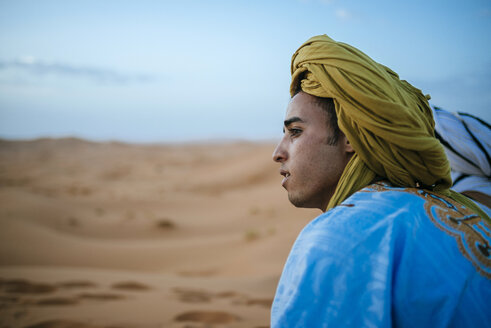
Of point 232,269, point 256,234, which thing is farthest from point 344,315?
point 256,234

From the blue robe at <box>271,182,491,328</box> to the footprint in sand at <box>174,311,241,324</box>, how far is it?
9.36 feet

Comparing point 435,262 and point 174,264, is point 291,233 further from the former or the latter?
point 435,262

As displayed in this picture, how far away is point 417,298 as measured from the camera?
3.83 feet

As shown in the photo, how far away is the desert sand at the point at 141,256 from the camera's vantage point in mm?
4008

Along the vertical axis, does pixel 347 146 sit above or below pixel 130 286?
above

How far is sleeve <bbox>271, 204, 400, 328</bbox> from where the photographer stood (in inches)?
45.5

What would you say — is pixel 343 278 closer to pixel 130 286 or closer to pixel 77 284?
pixel 130 286

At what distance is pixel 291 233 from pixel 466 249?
738 cm

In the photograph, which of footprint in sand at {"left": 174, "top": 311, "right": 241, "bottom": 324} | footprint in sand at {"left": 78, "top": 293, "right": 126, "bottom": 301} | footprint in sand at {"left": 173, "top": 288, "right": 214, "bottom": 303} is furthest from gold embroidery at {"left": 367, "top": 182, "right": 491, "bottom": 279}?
footprint in sand at {"left": 78, "top": 293, "right": 126, "bottom": 301}

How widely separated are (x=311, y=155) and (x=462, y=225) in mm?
669

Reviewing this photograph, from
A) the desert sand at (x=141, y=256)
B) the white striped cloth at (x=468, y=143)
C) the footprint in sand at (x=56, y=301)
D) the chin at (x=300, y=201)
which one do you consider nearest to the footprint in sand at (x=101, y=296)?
the desert sand at (x=141, y=256)

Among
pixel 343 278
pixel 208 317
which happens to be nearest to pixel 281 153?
pixel 343 278

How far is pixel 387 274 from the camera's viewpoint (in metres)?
1.16

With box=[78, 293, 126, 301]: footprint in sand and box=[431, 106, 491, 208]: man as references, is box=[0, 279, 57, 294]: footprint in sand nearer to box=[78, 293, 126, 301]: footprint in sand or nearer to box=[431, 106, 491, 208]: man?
box=[78, 293, 126, 301]: footprint in sand
